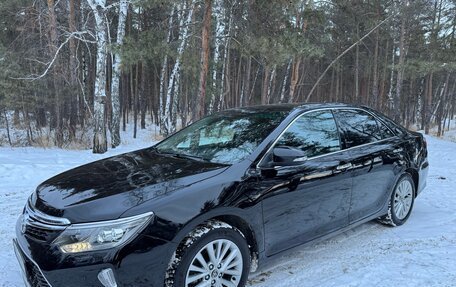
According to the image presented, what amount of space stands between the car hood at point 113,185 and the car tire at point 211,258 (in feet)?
1.33

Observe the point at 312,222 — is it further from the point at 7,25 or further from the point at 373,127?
the point at 7,25

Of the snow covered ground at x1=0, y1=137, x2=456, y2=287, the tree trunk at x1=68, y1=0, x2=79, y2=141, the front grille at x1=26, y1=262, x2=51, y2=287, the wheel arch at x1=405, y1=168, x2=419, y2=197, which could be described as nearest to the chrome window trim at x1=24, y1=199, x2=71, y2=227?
the front grille at x1=26, y1=262, x2=51, y2=287

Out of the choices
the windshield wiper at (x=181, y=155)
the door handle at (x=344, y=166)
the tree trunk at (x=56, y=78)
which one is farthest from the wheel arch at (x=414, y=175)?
the tree trunk at (x=56, y=78)

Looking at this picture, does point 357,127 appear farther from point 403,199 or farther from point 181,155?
point 181,155

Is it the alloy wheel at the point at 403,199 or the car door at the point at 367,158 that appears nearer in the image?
the car door at the point at 367,158

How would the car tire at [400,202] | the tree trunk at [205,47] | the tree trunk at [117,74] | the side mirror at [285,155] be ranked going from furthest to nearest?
1. the tree trunk at [117,74]
2. the tree trunk at [205,47]
3. the car tire at [400,202]
4. the side mirror at [285,155]

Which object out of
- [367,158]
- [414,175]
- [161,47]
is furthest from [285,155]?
[161,47]

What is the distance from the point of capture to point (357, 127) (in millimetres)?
4402

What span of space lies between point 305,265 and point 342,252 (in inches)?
22.0

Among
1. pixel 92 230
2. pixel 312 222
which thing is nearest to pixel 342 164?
pixel 312 222

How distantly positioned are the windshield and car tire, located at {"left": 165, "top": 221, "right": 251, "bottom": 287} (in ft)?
2.17

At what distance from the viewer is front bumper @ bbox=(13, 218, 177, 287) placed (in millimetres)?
2418

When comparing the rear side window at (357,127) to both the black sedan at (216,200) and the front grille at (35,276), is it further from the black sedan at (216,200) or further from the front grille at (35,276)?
the front grille at (35,276)

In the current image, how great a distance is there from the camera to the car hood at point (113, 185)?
2592 millimetres
